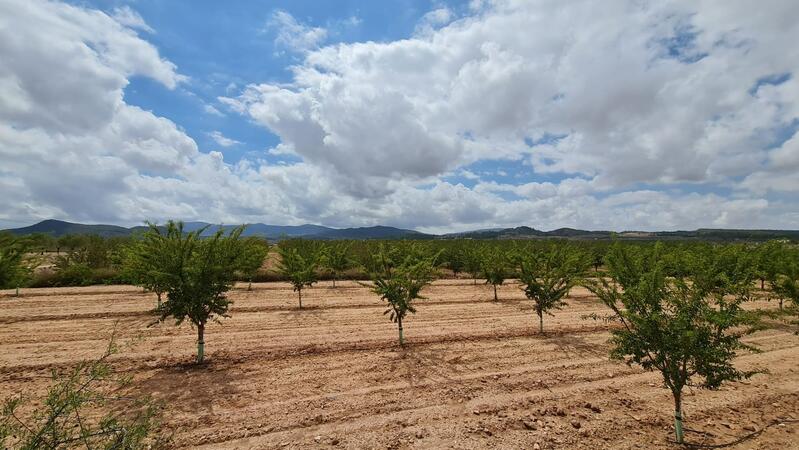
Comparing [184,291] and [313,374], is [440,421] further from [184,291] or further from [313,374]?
[184,291]

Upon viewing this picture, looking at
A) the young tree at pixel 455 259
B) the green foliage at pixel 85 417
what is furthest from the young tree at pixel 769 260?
the green foliage at pixel 85 417

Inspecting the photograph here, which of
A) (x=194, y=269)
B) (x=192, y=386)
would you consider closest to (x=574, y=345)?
(x=192, y=386)

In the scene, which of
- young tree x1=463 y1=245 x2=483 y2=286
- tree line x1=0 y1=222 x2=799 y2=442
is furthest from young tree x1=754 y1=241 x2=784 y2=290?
young tree x1=463 y1=245 x2=483 y2=286

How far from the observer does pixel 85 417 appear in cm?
710

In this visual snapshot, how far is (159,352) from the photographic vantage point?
567 inches

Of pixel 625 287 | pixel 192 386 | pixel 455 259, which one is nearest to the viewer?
pixel 625 287

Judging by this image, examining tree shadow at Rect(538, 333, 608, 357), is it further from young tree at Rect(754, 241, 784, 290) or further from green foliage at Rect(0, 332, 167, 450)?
young tree at Rect(754, 241, 784, 290)

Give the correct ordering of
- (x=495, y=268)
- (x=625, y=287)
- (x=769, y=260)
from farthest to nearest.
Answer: (x=495, y=268) < (x=769, y=260) < (x=625, y=287)

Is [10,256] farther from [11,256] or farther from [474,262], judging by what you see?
[474,262]

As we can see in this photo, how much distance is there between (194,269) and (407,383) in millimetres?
8103

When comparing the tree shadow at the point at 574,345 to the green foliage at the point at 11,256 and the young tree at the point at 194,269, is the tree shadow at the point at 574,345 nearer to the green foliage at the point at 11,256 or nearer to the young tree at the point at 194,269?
the young tree at the point at 194,269

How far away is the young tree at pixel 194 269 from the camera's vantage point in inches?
505

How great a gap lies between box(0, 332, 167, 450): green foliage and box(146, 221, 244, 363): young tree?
2711mm

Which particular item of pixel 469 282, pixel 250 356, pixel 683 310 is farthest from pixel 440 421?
pixel 469 282
